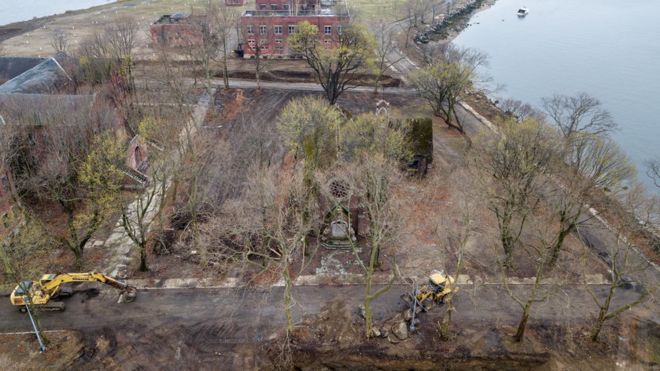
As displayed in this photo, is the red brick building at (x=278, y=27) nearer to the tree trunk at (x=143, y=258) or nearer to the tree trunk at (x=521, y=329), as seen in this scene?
the tree trunk at (x=143, y=258)

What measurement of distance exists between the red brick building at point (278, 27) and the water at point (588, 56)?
27236 millimetres

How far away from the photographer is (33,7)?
137875 mm

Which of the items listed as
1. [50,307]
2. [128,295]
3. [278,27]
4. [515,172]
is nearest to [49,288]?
[50,307]

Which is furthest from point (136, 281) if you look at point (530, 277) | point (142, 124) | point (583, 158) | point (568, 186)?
point (583, 158)

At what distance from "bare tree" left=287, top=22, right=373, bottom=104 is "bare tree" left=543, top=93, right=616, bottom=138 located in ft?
74.4

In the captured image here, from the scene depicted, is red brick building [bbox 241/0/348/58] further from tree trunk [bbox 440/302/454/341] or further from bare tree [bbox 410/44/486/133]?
tree trunk [bbox 440/302/454/341]

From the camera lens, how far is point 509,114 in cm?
5697

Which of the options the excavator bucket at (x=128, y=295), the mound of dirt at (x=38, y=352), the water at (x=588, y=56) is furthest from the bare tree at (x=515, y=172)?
the mound of dirt at (x=38, y=352)

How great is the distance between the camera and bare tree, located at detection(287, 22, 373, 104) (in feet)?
183

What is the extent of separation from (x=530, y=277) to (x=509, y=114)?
97.9 feet

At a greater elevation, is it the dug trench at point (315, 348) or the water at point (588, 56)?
the water at point (588, 56)

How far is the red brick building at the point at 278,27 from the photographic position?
7419 cm

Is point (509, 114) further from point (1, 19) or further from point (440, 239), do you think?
point (1, 19)

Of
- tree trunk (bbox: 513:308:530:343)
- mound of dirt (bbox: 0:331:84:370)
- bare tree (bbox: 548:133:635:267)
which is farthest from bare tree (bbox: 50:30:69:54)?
tree trunk (bbox: 513:308:530:343)
